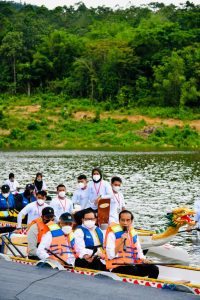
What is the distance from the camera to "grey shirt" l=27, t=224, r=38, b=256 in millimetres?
11461

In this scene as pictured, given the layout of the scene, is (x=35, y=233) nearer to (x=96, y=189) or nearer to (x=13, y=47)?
(x=96, y=189)

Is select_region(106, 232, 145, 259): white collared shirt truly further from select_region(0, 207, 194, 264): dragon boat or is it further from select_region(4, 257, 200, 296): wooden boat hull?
select_region(0, 207, 194, 264): dragon boat

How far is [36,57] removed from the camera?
90.4 meters

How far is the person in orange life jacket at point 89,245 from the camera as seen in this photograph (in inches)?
425

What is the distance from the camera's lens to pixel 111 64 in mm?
81500

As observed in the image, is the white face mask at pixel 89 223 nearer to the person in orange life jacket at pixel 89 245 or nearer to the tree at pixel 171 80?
the person in orange life jacket at pixel 89 245

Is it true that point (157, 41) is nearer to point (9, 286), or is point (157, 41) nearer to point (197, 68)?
point (197, 68)

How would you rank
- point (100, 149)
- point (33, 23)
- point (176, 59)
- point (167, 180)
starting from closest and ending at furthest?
point (167, 180), point (100, 149), point (176, 59), point (33, 23)

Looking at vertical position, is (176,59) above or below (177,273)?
above

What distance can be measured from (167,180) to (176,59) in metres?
41.8

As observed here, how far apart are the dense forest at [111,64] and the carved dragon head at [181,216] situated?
195 feet

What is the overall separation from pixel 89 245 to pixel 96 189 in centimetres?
581

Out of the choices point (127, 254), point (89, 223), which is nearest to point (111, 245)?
point (127, 254)

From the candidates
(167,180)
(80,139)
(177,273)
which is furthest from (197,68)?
(177,273)
